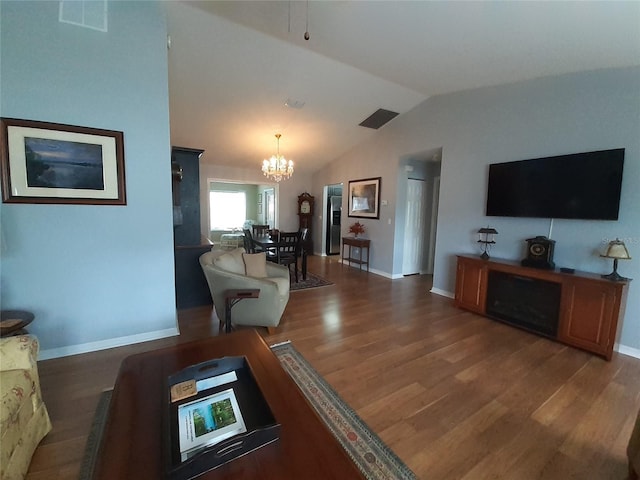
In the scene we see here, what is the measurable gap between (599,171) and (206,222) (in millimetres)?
7171

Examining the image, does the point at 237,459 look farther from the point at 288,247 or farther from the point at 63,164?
the point at 288,247

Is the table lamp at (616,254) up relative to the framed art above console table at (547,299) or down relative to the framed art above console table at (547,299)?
up

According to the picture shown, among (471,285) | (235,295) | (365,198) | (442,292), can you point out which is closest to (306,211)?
(365,198)

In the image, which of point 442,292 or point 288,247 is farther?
point 288,247

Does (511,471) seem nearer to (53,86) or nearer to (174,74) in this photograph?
(53,86)

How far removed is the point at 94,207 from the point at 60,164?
1.30 ft

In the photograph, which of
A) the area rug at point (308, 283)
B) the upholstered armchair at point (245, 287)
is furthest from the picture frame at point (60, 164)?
the area rug at point (308, 283)

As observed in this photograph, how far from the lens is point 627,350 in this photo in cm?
255

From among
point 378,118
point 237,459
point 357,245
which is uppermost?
point 378,118

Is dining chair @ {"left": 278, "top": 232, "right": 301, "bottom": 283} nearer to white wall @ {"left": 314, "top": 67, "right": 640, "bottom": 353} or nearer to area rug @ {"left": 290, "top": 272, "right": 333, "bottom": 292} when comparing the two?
area rug @ {"left": 290, "top": 272, "right": 333, "bottom": 292}

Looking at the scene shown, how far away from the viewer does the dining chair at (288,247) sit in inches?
184

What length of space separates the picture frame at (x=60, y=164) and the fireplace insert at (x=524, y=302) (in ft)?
13.5

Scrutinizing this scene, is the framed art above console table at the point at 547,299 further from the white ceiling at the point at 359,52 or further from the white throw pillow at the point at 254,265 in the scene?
the white throw pillow at the point at 254,265

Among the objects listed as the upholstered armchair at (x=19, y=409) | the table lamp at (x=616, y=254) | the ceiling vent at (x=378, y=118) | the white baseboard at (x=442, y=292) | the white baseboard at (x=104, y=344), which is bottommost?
the white baseboard at (x=104, y=344)
